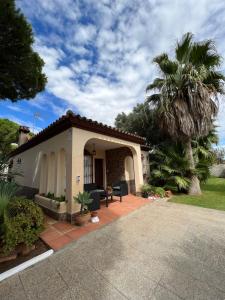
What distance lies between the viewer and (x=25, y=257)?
3.61 meters

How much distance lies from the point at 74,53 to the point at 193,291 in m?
10.9

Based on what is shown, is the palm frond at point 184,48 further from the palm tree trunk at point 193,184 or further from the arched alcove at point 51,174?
the arched alcove at point 51,174

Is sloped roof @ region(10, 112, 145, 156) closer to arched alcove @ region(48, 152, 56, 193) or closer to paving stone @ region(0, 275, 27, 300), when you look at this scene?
arched alcove @ region(48, 152, 56, 193)

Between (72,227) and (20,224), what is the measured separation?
195 cm

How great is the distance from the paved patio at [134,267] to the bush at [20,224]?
625 mm

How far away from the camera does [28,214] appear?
371 cm

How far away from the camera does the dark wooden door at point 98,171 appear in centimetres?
1127

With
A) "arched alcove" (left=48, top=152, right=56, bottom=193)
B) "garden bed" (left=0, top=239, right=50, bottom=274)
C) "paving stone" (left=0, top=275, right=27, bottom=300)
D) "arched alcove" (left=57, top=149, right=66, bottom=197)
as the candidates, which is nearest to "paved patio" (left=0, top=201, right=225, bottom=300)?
"paving stone" (left=0, top=275, right=27, bottom=300)

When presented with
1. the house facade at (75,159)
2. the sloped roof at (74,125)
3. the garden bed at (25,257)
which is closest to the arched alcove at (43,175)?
the house facade at (75,159)

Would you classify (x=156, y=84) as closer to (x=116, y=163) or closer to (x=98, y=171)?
(x=116, y=163)

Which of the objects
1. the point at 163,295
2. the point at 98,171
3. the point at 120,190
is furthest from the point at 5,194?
the point at 98,171

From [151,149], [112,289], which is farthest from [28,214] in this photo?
[151,149]

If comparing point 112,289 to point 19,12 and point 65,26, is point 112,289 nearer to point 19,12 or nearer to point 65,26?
point 19,12

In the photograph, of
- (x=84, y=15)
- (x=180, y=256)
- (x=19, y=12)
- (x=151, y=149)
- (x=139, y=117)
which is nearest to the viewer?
(x=180, y=256)
